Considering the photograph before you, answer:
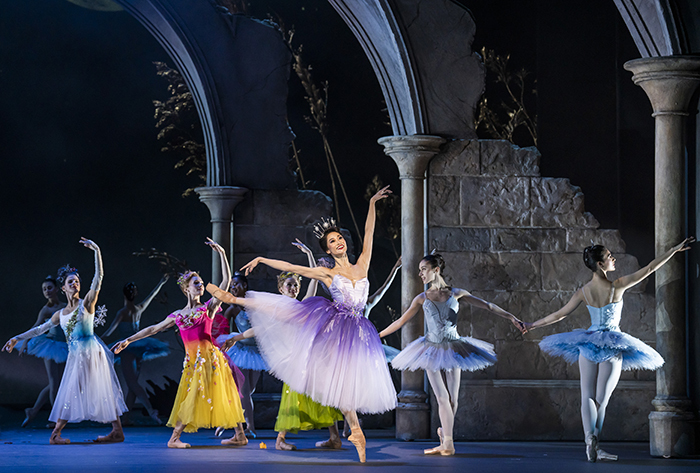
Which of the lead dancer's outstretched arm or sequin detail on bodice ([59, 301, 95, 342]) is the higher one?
the lead dancer's outstretched arm

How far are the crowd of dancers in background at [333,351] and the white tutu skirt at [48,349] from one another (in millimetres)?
952

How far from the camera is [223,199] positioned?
10.0m

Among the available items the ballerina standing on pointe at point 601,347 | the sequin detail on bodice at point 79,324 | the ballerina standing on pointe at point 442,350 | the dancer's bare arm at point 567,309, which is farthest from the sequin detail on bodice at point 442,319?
the sequin detail on bodice at point 79,324

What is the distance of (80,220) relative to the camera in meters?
12.4

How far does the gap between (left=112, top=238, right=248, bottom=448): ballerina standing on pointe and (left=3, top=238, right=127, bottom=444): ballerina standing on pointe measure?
21.5 inches

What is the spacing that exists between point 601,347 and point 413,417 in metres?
2.15

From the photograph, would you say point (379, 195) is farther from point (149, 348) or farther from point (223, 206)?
point (149, 348)

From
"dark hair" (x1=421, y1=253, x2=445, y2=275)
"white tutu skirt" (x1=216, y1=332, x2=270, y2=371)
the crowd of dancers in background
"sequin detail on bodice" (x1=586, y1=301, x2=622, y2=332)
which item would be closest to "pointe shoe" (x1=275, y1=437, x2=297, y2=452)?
the crowd of dancers in background

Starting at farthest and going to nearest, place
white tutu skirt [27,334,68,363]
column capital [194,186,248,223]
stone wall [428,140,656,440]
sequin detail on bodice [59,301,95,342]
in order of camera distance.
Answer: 1. column capital [194,186,248,223]
2. white tutu skirt [27,334,68,363]
3. stone wall [428,140,656,440]
4. sequin detail on bodice [59,301,95,342]

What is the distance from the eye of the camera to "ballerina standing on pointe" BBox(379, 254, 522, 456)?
23.4 ft

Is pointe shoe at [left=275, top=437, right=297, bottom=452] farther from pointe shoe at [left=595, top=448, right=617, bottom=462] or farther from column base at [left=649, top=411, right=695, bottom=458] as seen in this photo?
column base at [left=649, top=411, right=695, bottom=458]

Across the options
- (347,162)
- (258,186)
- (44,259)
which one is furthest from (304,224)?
(44,259)

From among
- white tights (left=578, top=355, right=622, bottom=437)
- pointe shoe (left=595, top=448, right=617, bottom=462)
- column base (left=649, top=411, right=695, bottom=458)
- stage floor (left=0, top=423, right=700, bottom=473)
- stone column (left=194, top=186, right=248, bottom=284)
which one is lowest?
stage floor (left=0, top=423, right=700, bottom=473)

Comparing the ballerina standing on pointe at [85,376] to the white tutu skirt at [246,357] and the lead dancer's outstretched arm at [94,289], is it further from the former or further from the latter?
the white tutu skirt at [246,357]
